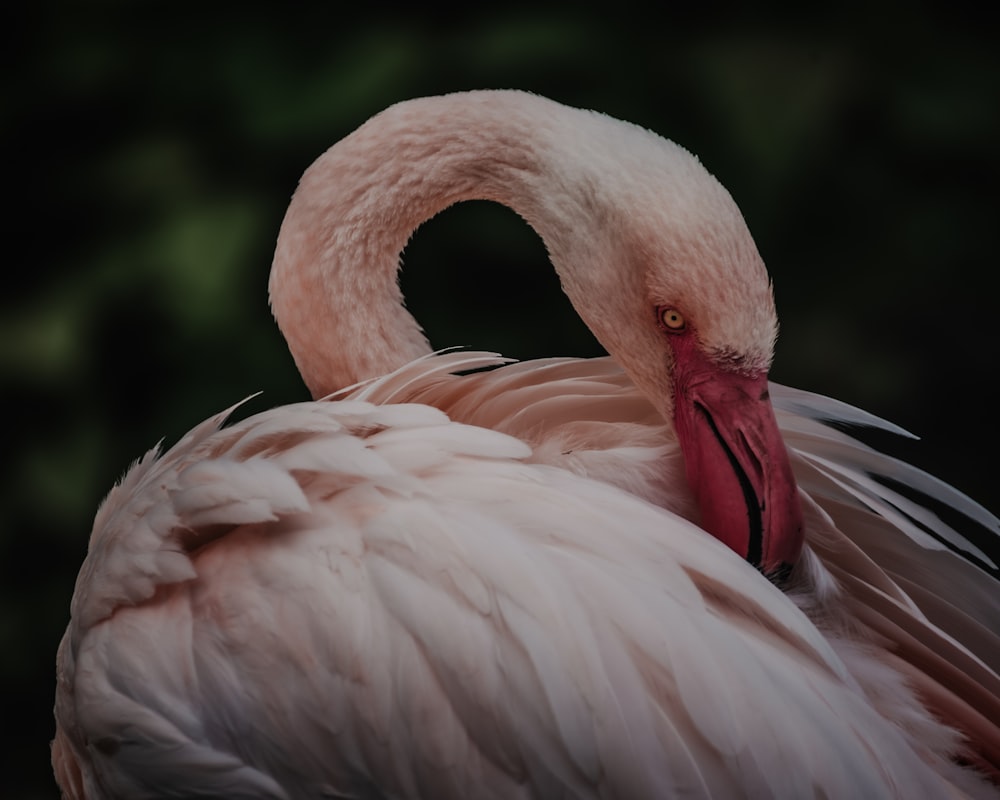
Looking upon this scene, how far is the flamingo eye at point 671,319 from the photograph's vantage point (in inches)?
39.6

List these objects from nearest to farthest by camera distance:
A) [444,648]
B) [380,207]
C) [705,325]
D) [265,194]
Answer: [444,648] → [705,325] → [380,207] → [265,194]

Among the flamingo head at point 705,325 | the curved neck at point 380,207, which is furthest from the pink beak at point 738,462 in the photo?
the curved neck at point 380,207

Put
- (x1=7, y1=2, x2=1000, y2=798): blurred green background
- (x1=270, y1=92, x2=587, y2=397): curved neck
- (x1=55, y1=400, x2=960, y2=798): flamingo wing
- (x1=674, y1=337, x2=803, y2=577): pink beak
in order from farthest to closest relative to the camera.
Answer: (x1=7, y1=2, x2=1000, y2=798): blurred green background → (x1=270, y1=92, x2=587, y2=397): curved neck → (x1=674, y1=337, x2=803, y2=577): pink beak → (x1=55, y1=400, x2=960, y2=798): flamingo wing

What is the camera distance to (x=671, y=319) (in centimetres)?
102

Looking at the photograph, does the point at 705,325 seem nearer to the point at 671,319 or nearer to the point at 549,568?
the point at 671,319

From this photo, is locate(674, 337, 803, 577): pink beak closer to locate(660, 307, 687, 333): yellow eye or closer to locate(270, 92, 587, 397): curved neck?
locate(660, 307, 687, 333): yellow eye

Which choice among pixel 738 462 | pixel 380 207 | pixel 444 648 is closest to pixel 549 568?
pixel 444 648

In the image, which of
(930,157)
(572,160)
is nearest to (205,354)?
(572,160)

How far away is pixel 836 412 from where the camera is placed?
115 centimetres

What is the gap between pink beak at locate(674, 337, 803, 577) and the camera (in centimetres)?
95

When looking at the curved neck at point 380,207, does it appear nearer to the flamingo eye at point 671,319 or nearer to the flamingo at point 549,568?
the flamingo at point 549,568

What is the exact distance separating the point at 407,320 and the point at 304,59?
61 centimetres

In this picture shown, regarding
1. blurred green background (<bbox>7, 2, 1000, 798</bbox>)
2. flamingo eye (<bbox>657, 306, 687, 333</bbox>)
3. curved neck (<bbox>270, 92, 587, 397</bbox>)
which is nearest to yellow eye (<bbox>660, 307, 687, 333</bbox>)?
flamingo eye (<bbox>657, 306, 687, 333</bbox>)

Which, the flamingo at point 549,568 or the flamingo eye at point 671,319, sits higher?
the flamingo eye at point 671,319
